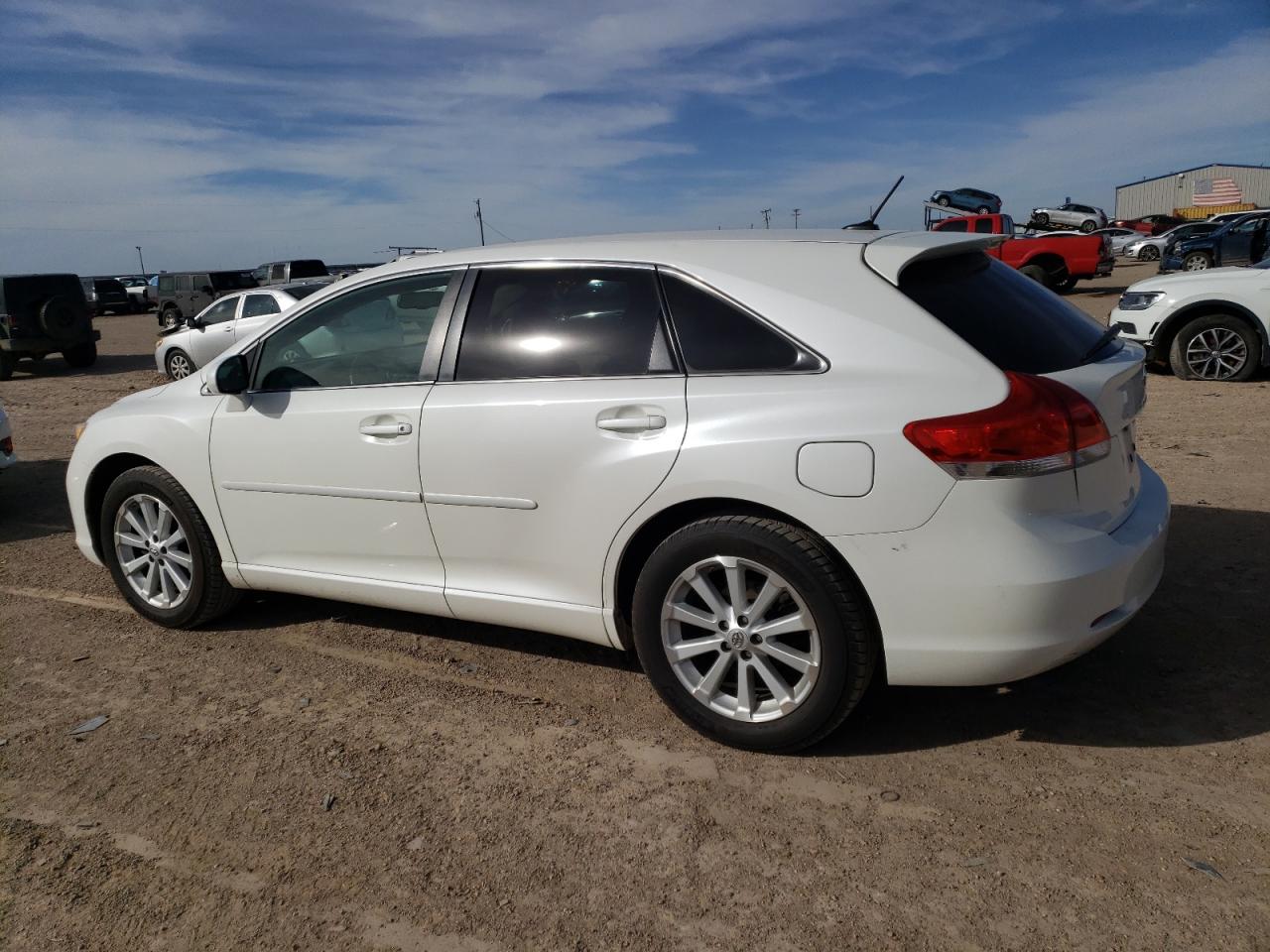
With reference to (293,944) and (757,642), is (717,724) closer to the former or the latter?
(757,642)

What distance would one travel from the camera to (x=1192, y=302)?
995cm

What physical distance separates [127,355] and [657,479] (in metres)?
23.2

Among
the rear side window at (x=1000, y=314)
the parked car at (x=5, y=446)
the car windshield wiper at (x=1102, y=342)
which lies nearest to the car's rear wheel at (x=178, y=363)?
the parked car at (x=5, y=446)

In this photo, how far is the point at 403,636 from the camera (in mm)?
4473

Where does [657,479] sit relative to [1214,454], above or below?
above

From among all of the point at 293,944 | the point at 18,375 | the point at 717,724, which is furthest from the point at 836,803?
the point at 18,375

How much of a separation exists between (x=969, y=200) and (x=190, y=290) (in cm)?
2712

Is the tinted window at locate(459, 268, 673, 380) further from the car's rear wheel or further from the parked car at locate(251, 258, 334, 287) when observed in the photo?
the parked car at locate(251, 258, 334, 287)

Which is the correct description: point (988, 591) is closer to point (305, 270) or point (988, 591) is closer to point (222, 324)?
point (222, 324)

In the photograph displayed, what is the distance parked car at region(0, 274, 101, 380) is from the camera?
712 inches

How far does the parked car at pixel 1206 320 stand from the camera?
379 inches

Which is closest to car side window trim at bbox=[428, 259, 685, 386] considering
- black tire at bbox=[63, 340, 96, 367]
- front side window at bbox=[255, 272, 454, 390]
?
front side window at bbox=[255, 272, 454, 390]

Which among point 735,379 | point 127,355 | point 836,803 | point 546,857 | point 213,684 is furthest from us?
point 127,355

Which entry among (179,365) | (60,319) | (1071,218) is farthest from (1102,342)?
(1071,218)
